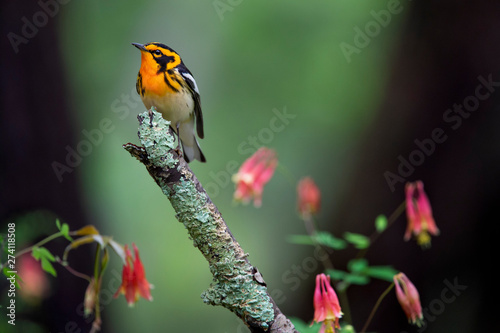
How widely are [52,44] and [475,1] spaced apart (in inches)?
100

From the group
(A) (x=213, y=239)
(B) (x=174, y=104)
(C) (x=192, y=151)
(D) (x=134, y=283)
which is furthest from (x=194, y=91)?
(A) (x=213, y=239)

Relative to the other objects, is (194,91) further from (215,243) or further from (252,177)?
(215,243)

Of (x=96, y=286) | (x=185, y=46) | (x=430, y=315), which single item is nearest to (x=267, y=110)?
(x=185, y=46)

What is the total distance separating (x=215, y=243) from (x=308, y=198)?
46.4 inches

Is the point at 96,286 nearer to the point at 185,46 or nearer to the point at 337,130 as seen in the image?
the point at 337,130

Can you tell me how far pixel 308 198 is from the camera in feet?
8.28

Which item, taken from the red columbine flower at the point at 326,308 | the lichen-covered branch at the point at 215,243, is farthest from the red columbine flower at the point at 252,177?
the lichen-covered branch at the point at 215,243

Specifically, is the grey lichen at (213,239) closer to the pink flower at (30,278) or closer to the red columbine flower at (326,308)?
the red columbine flower at (326,308)

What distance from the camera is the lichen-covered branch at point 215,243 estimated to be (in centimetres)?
139

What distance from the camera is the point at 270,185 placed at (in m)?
7.07

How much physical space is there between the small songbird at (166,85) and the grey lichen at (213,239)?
1022mm

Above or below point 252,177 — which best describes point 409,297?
below

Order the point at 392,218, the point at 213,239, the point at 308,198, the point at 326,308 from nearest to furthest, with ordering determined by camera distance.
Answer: the point at 213,239 → the point at 326,308 → the point at 308,198 → the point at 392,218

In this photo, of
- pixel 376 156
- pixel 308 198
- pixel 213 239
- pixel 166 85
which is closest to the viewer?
pixel 213 239
